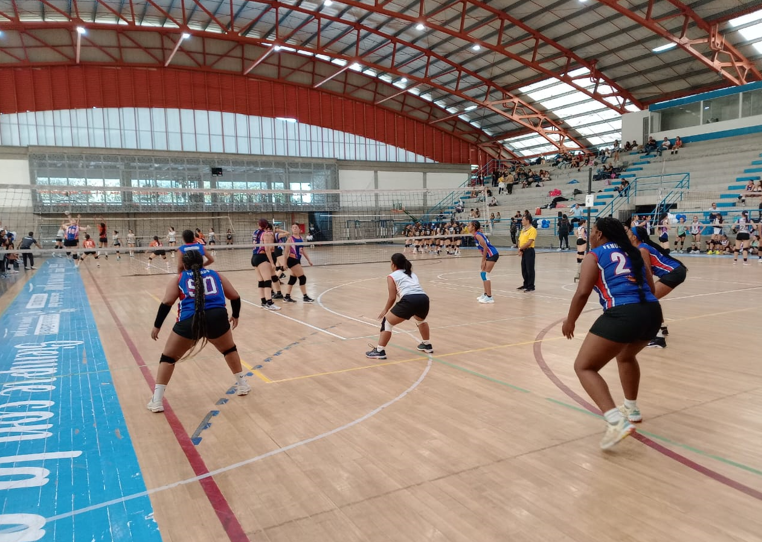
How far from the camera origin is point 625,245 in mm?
3693

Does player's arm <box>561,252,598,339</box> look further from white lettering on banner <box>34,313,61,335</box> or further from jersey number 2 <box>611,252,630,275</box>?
white lettering on banner <box>34,313,61,335</box>

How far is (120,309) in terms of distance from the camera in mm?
10469

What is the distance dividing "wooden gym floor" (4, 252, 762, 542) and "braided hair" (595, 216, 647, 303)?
1213mm

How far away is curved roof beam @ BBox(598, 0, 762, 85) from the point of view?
24.7 meters

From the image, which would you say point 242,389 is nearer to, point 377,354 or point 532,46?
point 377,354

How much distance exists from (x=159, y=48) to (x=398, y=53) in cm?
1636

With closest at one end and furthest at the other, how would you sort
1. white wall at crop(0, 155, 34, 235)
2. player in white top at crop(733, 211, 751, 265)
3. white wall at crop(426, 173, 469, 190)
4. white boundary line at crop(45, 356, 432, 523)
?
white boundary line at crop(45, 356, 432, 523)
player in white top at crop(733, 211, 751, 265)
white wall at crop(0, 155, 34, 235)
white wall at crop(426, 173, 469, 190)

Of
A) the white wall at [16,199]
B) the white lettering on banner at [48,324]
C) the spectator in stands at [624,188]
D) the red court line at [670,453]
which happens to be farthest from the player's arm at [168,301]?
the white wall at [16,199]

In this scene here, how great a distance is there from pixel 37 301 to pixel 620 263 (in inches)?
501

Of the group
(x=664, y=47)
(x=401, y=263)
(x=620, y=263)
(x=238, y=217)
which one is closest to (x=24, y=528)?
(x=620, y=263)

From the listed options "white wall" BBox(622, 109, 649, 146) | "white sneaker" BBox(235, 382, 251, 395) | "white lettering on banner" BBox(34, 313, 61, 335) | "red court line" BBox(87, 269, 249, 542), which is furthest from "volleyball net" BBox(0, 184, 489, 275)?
"red court line" BBox(87, 269, 249, 542)

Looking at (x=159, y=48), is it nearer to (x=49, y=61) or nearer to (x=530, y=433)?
(x=49, y=61)

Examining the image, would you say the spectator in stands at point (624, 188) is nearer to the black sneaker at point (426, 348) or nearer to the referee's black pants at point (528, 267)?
the referee's black pants at point (528, 267)

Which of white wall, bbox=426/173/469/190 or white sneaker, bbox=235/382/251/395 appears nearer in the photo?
white sneaker, bbox=235/382/251/395
